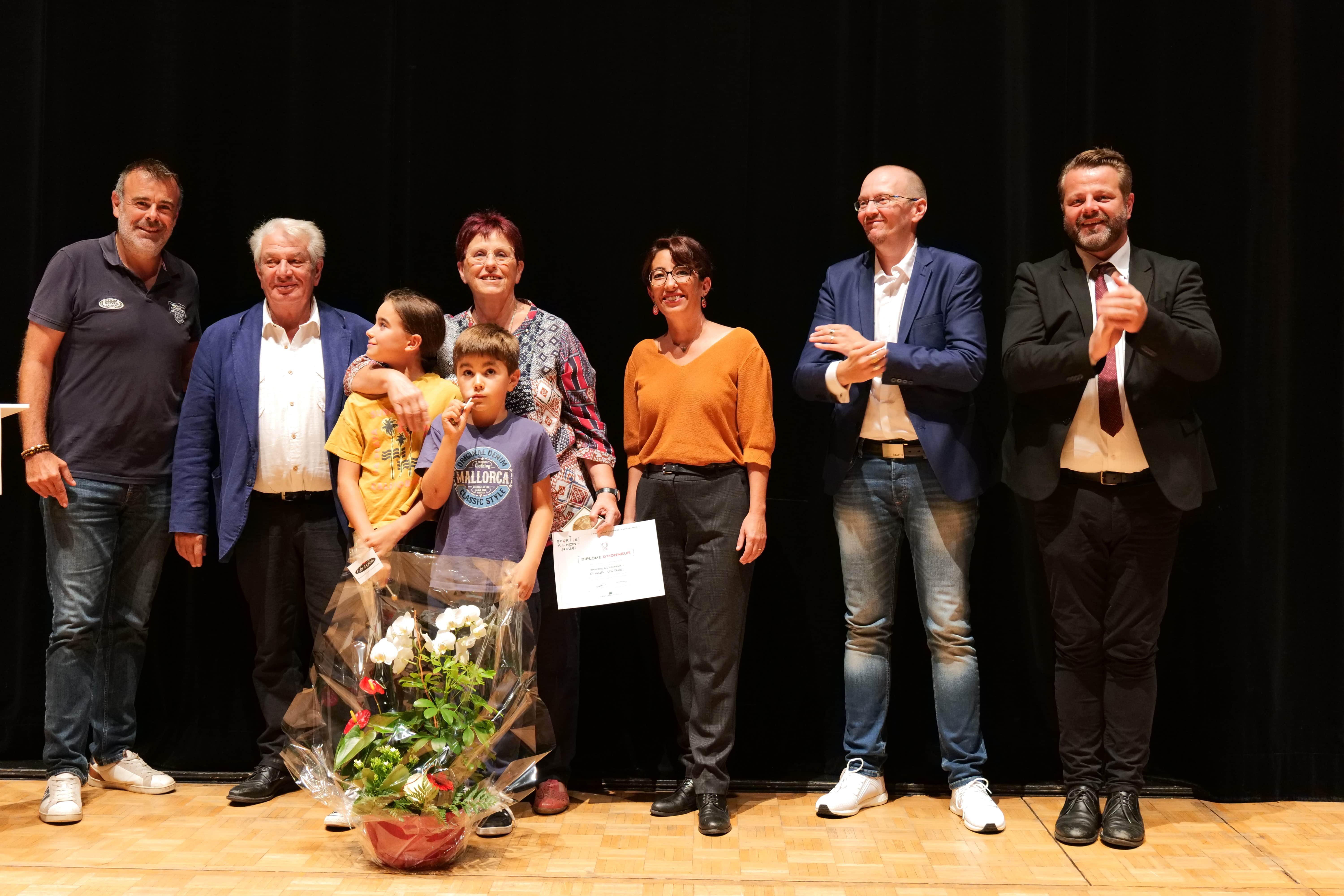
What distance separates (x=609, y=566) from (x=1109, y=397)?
1340mm

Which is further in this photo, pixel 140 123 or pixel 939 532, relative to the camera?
pixel 140 123

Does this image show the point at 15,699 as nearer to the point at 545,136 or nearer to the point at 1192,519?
the point at 545,136

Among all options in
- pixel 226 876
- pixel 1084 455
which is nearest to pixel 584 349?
pixel 1084 455

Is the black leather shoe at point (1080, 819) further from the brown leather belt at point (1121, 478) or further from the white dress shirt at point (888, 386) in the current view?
the white dress shirt at point (888, 386)

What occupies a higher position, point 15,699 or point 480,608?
point 480,608

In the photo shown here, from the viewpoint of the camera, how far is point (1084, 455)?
3.02 meters

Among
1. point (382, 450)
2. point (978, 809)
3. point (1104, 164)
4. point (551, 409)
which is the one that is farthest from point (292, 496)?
point (1104, 164)

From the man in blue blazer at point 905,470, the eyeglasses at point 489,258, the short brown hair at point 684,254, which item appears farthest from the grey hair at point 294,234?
the man in blue blazer at point 905,470

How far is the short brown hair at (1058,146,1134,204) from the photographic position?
9.79 feet

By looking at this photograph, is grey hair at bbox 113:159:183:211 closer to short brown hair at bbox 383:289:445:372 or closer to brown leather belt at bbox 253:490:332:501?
short brown hair at bbox 383:289:445:372

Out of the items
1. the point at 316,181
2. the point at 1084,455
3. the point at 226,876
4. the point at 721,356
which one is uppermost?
the point at 316,181

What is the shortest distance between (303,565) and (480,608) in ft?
2.45

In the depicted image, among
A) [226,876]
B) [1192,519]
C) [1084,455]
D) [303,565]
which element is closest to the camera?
[226,876]

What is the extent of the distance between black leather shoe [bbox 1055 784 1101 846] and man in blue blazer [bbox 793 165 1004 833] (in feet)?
0.56
